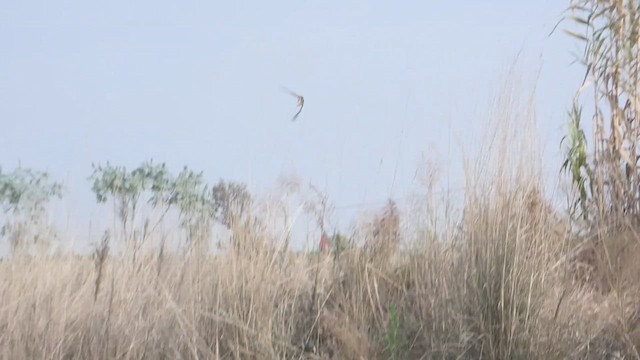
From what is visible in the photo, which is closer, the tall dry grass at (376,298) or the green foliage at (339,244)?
the tall dry grass at (376,298)

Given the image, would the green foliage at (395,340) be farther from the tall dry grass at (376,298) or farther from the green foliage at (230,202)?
the green foliage at (230,202)

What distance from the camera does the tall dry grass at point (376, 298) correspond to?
5.61 meters

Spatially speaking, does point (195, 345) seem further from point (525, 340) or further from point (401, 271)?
point (525, 340)

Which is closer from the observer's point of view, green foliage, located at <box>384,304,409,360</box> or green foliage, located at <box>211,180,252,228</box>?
green foliage, located at <box>384,304,409,360</box>

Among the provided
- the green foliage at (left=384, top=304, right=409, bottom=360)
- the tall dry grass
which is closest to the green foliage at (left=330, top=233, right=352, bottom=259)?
the tall dry grass

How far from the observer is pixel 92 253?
7.50 m

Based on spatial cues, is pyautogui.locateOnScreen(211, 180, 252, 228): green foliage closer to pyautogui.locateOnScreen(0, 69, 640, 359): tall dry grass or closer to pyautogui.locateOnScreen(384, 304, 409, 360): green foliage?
pyautogui.locateOnScreen(0, 69, 640, 359): tall dry grass

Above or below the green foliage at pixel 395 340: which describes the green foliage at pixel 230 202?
above

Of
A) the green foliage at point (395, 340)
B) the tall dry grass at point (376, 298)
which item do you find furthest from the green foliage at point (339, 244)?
the green foliage at point (395, 340)

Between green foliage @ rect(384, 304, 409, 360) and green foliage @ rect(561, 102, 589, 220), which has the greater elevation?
green foliage @ rect(561, 102, 589, 220)

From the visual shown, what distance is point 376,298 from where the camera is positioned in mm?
6191

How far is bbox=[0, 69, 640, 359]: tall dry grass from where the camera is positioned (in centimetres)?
561

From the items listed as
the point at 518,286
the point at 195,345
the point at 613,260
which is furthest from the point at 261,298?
the point at 613,260

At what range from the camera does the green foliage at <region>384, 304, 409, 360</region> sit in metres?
5.72
